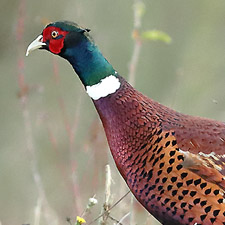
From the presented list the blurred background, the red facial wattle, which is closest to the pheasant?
the red facial wattle

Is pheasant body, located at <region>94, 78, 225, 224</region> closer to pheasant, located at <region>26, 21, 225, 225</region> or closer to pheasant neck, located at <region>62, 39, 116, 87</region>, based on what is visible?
pheasant, located at <region>26, 21, 225, 225</region>

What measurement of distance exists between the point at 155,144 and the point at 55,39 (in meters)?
0.71

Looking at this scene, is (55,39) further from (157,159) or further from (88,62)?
(157,159)

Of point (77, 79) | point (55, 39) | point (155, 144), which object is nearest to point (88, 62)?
point (55, 39)

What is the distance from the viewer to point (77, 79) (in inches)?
263

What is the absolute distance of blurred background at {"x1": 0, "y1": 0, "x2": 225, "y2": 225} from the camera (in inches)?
251

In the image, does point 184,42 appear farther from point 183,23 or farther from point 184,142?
point 184,142

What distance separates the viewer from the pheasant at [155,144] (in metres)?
2.79

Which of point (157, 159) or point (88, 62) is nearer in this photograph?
point (157, 159)

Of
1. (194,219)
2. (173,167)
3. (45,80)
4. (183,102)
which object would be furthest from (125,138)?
(45,80)

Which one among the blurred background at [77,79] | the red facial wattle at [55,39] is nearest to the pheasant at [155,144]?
the red facial wattle at [55,39]

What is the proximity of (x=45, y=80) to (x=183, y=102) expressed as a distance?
147 cm

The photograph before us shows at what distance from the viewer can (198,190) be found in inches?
109

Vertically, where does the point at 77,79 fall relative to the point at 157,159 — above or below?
above
